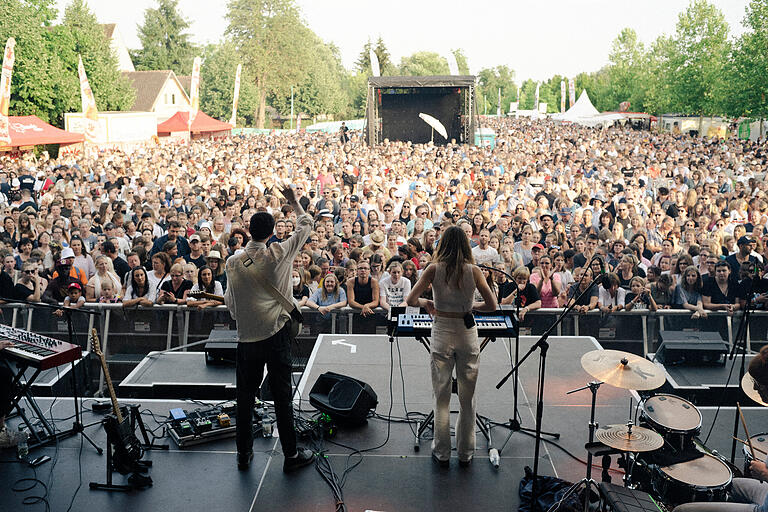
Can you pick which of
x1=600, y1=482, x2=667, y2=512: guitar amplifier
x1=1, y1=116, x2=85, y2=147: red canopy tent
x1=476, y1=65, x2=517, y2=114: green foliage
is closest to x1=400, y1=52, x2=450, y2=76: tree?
x1=476, y1=65, x2=517, y2=114: green foliage

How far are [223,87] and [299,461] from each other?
57.5 meters

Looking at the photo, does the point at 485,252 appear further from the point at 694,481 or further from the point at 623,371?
the point at 694,481

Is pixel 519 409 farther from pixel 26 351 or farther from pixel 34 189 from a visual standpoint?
pixel 34 189

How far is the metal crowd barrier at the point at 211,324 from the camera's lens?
24.9 ft

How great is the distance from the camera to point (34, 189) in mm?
17438

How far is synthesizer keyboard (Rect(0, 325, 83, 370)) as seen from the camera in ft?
16.2

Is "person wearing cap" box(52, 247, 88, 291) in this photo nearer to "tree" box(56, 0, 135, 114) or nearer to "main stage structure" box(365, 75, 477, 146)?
"main stage structure" box(365, 75, 477, 146)

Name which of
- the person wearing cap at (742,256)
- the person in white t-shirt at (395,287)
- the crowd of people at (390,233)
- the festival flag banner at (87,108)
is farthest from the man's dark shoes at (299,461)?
the festival flag banner at (87,108)

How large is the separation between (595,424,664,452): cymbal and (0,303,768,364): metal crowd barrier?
3375 mm

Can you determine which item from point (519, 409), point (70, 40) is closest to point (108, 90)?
point (70, 40)

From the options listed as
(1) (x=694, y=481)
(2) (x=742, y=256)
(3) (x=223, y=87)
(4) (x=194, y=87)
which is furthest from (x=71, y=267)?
(3) (x=223, y=87)

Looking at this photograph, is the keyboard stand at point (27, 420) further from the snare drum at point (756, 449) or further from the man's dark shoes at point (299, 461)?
the snare drum at point (756, 449)

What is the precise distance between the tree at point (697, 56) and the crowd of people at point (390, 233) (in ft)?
76.3

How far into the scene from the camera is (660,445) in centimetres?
414
